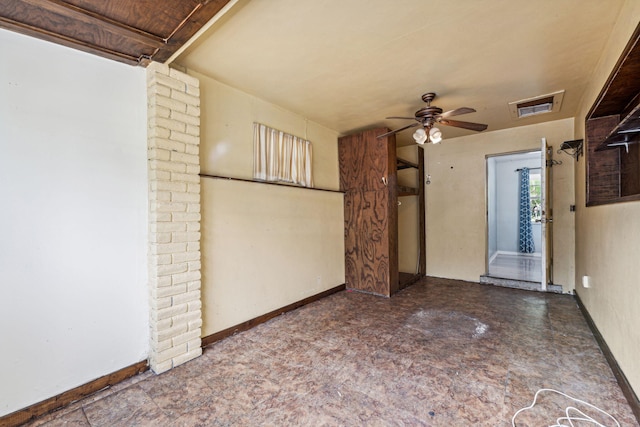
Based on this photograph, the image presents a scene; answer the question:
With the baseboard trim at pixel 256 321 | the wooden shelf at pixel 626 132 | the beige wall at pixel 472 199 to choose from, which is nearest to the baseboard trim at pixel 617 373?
the wooden shelf at pixel 626 132

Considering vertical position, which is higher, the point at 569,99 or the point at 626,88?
the point at 569,99

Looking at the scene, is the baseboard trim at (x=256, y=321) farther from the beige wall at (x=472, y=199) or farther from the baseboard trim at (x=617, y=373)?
the baseboard trim at (x=617, y=373)

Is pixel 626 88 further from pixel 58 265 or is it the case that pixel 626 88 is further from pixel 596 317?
pixel 58 265

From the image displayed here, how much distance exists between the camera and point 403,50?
2342 millimetres

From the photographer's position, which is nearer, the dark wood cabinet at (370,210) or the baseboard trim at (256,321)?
the baseboard trim at (256,321)

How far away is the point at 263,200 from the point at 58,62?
200 centimetres

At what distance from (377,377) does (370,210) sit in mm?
2631

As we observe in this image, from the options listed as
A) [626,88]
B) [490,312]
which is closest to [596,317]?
[490,312]

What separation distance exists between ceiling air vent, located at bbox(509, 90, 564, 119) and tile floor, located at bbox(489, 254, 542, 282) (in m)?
2.73

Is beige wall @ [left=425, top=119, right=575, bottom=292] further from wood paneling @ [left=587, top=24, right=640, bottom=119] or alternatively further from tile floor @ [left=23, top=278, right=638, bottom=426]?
wood paneling @ [left=587, top=24, right=640, bottom=119]

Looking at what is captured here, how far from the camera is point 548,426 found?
158 cm

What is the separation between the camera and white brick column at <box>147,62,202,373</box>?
87.4 inches

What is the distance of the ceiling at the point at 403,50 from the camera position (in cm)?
189

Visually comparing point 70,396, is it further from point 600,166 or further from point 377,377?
point 600,166
